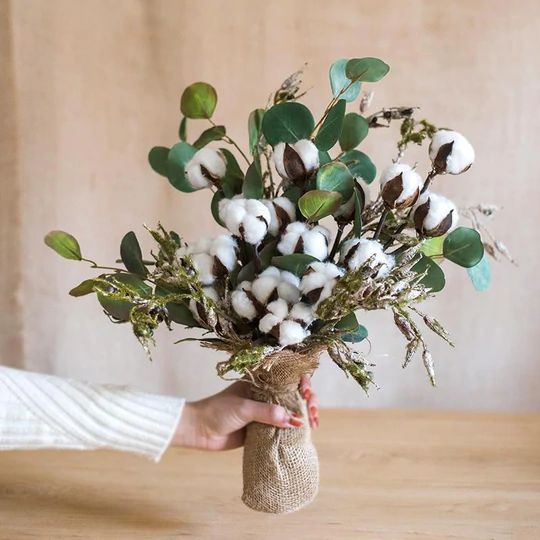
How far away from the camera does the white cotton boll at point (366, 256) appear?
73cm

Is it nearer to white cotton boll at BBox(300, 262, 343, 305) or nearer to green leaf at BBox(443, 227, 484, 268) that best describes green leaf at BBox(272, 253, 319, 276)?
white cotton boll at BBox(300, 262, 343, 305)

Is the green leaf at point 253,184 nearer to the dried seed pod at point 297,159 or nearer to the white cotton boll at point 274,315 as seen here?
the dried seed pod at point 297,159

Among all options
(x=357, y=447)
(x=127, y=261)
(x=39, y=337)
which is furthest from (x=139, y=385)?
(x=127, y=261)

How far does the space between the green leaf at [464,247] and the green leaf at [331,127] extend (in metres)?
0.17

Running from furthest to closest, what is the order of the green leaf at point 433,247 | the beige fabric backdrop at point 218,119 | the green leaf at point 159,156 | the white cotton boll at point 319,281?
the beige fabric backdrop at point 218,119
the green leaf at point 159,156
the green leaf at point 433,247
the white cotton boll at point 319,281

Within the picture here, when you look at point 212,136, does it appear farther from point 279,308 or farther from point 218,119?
point 218,119

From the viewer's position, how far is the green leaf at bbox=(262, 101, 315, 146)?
0.80 metres

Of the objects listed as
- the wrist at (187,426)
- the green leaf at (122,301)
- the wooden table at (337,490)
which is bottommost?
the wooden table at (337,490)

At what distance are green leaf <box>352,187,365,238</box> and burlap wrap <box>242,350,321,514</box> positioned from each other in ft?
0.56

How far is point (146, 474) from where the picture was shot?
1.09 metres

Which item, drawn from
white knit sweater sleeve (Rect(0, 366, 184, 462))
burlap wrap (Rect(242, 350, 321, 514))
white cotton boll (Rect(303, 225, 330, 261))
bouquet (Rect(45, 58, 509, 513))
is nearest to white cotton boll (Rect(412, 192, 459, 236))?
bouquet (Rect(45, 58, 509, 513))

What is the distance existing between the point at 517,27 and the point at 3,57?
93cm

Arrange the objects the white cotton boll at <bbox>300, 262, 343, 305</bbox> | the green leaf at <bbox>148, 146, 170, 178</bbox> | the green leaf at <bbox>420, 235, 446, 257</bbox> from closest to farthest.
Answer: the white cotton boll at <bbox>300, 262, 343, 305</bbox>, the green leaf at <bbox>420, 235, 446, 257</bbox>, the green leaf at <bbox>148, 146, 170, 178</bbox>

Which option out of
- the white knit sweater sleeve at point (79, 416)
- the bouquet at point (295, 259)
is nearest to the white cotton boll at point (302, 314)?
the bouquet at point (295, 259)
